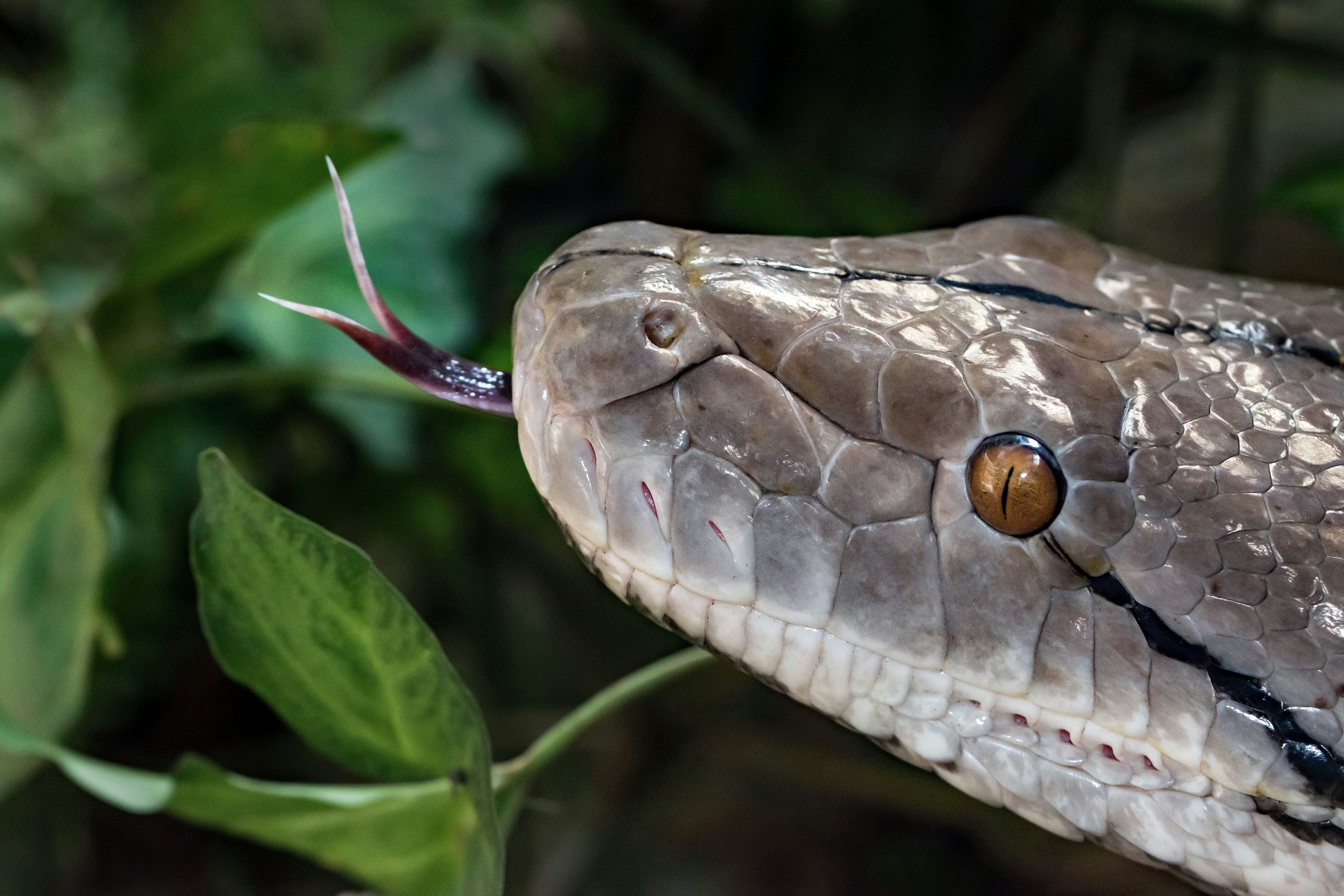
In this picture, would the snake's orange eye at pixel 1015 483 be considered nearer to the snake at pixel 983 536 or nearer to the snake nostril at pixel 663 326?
the snake at pixel 983 536

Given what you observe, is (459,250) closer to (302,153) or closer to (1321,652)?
(302,153)

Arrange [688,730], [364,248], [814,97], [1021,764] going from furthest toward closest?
[814,97], [688,730], [364,248], [1021,764]

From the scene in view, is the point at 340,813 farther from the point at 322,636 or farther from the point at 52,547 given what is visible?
the point at 52,547

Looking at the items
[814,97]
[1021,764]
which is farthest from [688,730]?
[814,97]


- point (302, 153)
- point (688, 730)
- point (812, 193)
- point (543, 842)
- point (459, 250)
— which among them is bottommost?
point (543, 842)

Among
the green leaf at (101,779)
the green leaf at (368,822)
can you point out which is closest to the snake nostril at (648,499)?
the green leaf at (368,822)

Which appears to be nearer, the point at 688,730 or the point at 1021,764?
the point at 1021,764
